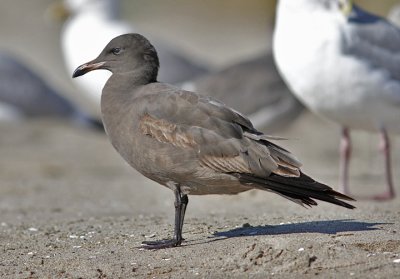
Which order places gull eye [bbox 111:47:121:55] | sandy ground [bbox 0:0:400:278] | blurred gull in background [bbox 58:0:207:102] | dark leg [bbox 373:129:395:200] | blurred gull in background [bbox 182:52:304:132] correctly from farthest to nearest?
blurred gull in background [bbox 58:0:207:102], blurred gull in background [bbox 182:52:304:132], dark leg [bbox 373:129:395:200], gull eye [bbox 111:47:121:55], sandy ground [bbox 0:0:400:278]

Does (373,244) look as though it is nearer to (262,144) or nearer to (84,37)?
(262,144)

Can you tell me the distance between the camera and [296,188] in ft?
18.2

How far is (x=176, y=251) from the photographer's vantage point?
18.5ft

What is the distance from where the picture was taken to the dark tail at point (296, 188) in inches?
218

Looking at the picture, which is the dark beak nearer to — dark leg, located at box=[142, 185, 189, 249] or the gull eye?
the gull eye

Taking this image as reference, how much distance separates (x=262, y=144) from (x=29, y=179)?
5507 mm

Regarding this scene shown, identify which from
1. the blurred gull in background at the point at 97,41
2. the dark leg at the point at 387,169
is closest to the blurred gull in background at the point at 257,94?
the blurred gull in background at the point at 97,41

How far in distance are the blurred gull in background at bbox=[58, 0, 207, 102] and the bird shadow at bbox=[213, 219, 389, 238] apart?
6.61 metres

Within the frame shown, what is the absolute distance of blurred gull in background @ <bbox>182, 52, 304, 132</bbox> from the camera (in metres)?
10.9

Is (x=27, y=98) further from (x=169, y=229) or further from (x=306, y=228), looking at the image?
(x=306, y=228)

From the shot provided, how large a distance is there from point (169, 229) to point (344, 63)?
108 inches

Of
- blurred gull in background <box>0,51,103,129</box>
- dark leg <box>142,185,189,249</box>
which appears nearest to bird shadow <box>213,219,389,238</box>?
dark leg <box>142,185,189,249</box>

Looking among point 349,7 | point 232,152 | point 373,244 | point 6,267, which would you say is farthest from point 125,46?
point 349,7

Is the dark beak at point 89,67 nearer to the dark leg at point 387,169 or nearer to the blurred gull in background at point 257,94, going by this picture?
the dark leg at point 387,169
